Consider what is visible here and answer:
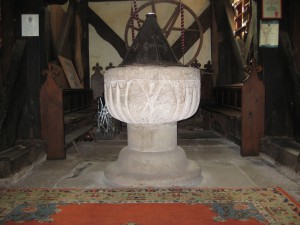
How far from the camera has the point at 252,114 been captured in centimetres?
376

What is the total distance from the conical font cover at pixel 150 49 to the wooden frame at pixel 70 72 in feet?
9.97

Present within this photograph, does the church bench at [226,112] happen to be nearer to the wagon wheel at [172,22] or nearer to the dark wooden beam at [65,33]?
the wagon wheel at [172,22]

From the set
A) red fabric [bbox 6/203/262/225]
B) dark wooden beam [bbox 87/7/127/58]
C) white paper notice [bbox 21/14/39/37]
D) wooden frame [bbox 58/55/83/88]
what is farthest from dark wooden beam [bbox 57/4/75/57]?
red fabric [bbox 6/203/262/225]

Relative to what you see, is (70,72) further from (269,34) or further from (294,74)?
(294,74)

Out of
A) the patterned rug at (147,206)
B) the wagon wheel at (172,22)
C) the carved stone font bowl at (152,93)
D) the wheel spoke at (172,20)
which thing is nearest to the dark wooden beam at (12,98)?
the patterned rug at (147,206)

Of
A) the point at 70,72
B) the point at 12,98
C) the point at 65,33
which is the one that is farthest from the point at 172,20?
the point at 12,98

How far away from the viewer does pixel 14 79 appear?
135 inches

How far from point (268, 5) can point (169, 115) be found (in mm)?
2233

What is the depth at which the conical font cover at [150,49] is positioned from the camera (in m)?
2.91

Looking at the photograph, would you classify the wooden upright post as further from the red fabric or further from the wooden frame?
the wooden frame

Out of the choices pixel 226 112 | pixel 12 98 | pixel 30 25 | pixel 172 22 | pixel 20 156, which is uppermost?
pixel 172 22

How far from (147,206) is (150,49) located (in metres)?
1.55

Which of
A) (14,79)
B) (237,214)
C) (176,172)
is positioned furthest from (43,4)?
(237,214)

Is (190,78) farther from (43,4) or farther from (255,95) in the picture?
(43,4)
